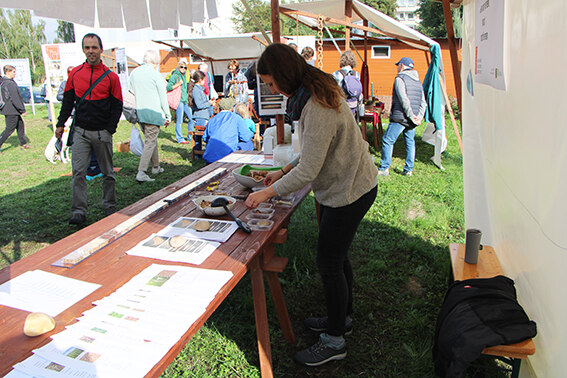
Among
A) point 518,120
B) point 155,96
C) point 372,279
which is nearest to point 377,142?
point 155,96

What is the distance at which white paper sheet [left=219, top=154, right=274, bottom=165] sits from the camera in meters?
3.33

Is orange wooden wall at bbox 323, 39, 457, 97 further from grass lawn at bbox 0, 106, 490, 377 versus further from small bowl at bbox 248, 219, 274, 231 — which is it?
small bowl at bbox 248, 219, 274, 231

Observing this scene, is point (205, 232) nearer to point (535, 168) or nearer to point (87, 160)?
point (535, 168)

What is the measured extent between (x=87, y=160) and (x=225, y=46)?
10.7 metres

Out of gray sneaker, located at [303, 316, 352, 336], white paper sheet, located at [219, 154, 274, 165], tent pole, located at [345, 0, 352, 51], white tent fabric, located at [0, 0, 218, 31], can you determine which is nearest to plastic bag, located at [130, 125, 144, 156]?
white paper sheet, located at [219, 154, 274, 165]

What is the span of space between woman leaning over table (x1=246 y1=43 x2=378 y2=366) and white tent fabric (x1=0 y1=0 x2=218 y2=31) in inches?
42.9

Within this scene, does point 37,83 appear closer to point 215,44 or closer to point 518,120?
point 215,44

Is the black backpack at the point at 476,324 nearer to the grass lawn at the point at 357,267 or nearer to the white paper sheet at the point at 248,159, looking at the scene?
the grass lawn at the point at 357,267

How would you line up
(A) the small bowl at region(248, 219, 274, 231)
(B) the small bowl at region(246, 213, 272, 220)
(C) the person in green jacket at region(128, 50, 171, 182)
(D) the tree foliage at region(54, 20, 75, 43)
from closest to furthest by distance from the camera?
1. (A) the small bowl at region(248, 219, 274, 231)
2. (B) the small bowl at region(246, 213, 272, 220)
3. (C) the person in green jacket at region(128, 50, 171, 182)
4. (D) the tree foliage at region(54, 20, 75, 43)

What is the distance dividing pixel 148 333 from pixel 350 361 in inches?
58.4

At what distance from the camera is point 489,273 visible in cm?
216

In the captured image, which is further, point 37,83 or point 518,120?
point 37,83

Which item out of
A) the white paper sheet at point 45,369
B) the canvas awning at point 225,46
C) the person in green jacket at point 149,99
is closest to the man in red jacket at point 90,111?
the person in green jacket at point 149,99

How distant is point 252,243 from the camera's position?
5.88 ft
